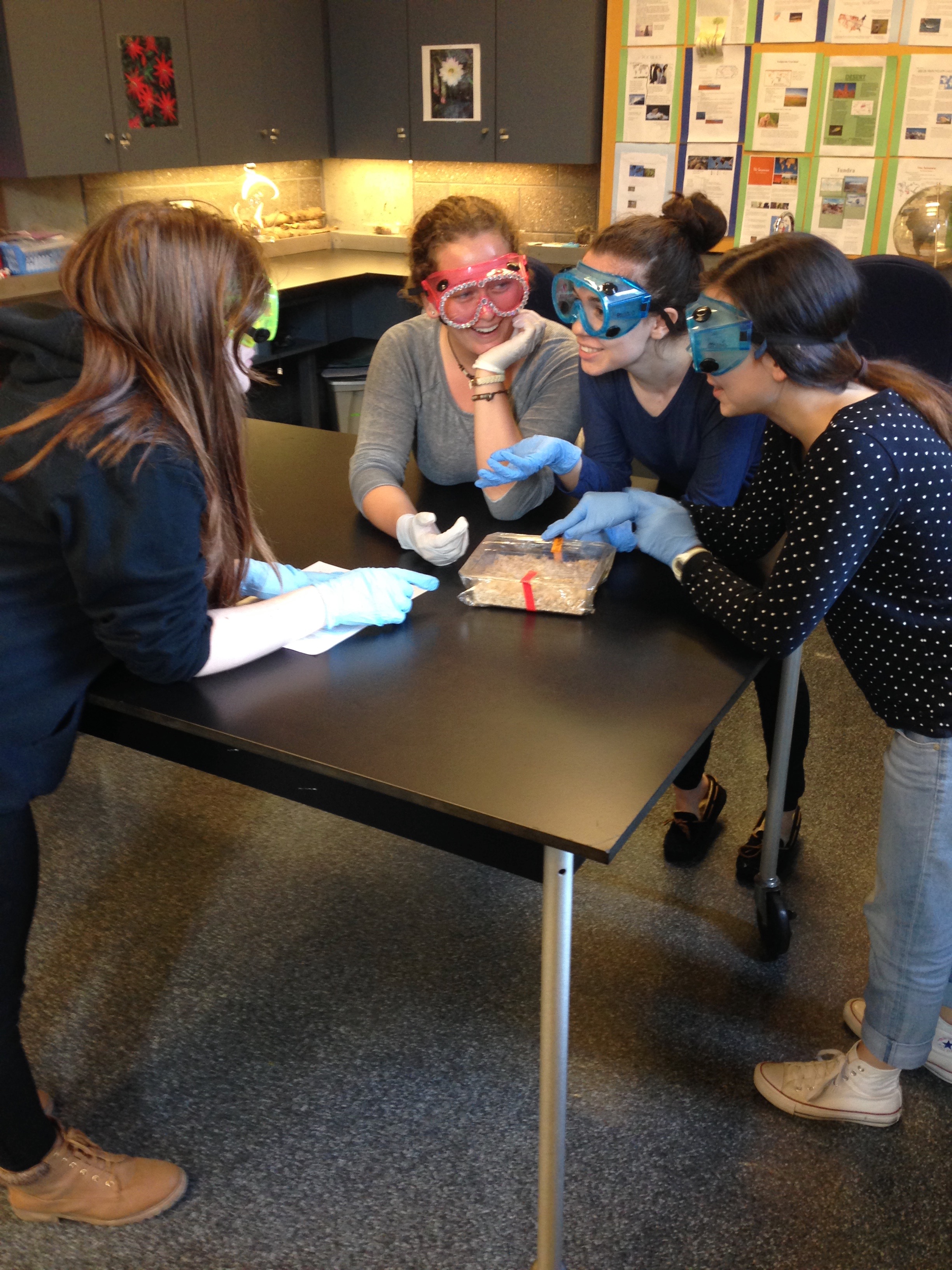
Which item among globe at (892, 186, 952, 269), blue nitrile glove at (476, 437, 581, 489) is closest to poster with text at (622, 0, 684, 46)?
globe at (892, 186, 952, 269)

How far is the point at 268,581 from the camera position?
5.11 feet

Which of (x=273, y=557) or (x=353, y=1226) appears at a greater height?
(x=273, y=557)

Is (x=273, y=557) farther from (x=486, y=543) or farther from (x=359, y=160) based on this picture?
(x=359, y=160)

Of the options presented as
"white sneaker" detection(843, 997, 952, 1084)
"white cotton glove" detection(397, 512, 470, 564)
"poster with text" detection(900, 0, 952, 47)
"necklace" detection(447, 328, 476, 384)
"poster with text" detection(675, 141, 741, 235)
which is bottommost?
"white sneaker" detection(843, 997, 952, 1084)

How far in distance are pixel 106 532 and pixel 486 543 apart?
693 millimetres

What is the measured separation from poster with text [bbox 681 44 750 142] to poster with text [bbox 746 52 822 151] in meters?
0.04

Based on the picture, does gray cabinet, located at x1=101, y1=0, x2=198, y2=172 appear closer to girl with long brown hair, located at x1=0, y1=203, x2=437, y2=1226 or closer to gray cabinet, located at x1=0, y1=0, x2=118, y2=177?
gray cabinet, located at x1=0, y1=0, x2=118, y2=177

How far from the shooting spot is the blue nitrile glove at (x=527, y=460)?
→ 1691mm

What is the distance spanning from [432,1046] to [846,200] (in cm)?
349

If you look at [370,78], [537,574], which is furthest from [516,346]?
[370,78]

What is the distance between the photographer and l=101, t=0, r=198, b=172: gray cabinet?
3895 millimetres

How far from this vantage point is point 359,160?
522 centimetres

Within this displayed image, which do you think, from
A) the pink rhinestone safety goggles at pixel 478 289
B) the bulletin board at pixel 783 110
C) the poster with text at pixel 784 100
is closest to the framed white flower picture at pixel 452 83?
the bulletin board at pixel 783 110

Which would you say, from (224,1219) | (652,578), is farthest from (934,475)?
(224,1219)
